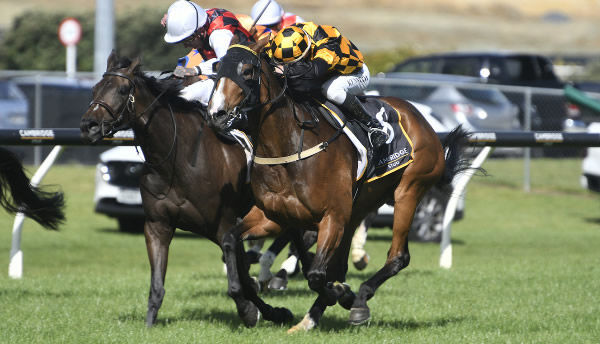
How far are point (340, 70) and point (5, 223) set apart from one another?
9.59m

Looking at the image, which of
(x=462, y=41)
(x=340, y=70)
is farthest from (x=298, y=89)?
(x=462, y=41)

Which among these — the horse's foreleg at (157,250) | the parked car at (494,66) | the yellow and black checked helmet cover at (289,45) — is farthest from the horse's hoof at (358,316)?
the parked car at (494,66)

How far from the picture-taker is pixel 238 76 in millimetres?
5914

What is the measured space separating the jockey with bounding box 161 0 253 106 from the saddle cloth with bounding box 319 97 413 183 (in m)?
1.00

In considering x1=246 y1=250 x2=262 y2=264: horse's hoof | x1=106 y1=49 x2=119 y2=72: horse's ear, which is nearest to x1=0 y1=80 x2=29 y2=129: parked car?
x1=246 y1=250 x2=262 y2=264: horse's hoof

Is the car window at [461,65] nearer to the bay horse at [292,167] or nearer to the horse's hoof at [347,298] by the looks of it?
the bay horse at [292,167]

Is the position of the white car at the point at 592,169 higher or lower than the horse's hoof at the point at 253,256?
lower

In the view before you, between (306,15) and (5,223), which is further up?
(5,223)

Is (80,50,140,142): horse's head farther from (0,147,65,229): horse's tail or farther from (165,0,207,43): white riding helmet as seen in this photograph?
(0,147,65,229): horse's tail

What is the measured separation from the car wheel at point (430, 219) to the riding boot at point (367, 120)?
6.13m

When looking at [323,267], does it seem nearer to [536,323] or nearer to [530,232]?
[536,323]

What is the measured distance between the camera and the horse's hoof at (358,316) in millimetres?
6570

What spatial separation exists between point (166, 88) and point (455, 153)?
7.79 ft

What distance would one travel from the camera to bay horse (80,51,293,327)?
6.88 metres
